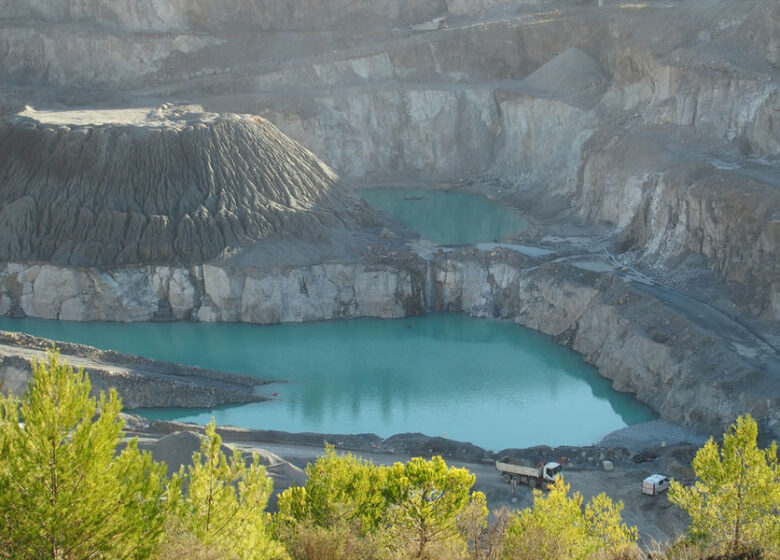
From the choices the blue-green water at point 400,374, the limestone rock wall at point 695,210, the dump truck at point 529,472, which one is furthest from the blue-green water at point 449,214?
the dump truck at point 529,472

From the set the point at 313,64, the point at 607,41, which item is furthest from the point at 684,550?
the point at 313,64

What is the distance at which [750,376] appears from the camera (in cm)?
3378

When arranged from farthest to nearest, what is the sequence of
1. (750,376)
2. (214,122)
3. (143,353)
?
(214,122) < (143,353) < (750,376)

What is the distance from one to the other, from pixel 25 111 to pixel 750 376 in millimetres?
39872

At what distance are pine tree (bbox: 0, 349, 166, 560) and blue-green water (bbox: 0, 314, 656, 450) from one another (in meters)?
22.5

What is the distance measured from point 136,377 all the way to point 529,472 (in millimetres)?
15850

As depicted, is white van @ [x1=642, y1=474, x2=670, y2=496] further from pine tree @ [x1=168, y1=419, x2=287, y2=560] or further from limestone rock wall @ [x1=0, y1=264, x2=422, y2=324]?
limestone rock wall @ [x1=0, y1=264, x2=422, y2=324]

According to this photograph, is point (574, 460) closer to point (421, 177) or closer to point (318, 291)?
point (318, 291)

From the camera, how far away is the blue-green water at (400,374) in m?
36.6

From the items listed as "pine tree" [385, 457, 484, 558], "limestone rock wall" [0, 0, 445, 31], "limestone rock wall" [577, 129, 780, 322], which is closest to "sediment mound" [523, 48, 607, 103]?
"limestone rock wall" [577, 129, 780, 322]

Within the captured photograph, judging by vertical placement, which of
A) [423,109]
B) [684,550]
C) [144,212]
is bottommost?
[684,550]

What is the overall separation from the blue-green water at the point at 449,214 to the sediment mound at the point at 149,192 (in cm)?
711

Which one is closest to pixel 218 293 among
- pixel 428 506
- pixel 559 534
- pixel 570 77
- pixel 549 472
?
pixel 549 472

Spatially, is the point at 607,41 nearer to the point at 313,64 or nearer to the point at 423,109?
the point at 423,109
